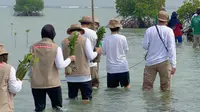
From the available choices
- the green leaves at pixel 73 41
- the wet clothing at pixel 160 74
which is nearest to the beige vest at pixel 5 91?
the green leaves at pixel 73 41

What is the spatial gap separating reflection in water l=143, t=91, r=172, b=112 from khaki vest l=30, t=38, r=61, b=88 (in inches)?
74.0

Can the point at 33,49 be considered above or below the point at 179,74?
above

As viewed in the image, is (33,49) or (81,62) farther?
(81,62)

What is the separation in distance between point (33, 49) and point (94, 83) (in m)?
3.21

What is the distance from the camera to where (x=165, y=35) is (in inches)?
422


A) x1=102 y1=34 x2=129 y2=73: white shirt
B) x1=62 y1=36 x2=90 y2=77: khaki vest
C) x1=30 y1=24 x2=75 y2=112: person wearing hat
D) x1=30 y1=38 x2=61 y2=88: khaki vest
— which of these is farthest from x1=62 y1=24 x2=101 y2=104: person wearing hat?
x1=102 y1=34 x2=129 y2=73: white shirt

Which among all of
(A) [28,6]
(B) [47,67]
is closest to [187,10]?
(B) [47,67]

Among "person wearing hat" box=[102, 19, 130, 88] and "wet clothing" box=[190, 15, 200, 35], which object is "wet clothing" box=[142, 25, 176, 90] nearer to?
"person wearing hat" box=[102, 19, 130, 88]

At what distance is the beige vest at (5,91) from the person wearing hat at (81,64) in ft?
Answer: 7.98

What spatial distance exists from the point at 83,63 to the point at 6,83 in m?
2.57

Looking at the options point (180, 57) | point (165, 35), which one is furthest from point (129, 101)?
point (180, 57)

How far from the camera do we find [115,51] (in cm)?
1123

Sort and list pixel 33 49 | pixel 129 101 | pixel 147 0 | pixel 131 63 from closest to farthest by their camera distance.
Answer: pixel 33 49 < pixel 129 101 < pixel 131 63 < pixel 147 0

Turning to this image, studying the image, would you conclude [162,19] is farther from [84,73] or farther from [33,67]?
[33,67]
